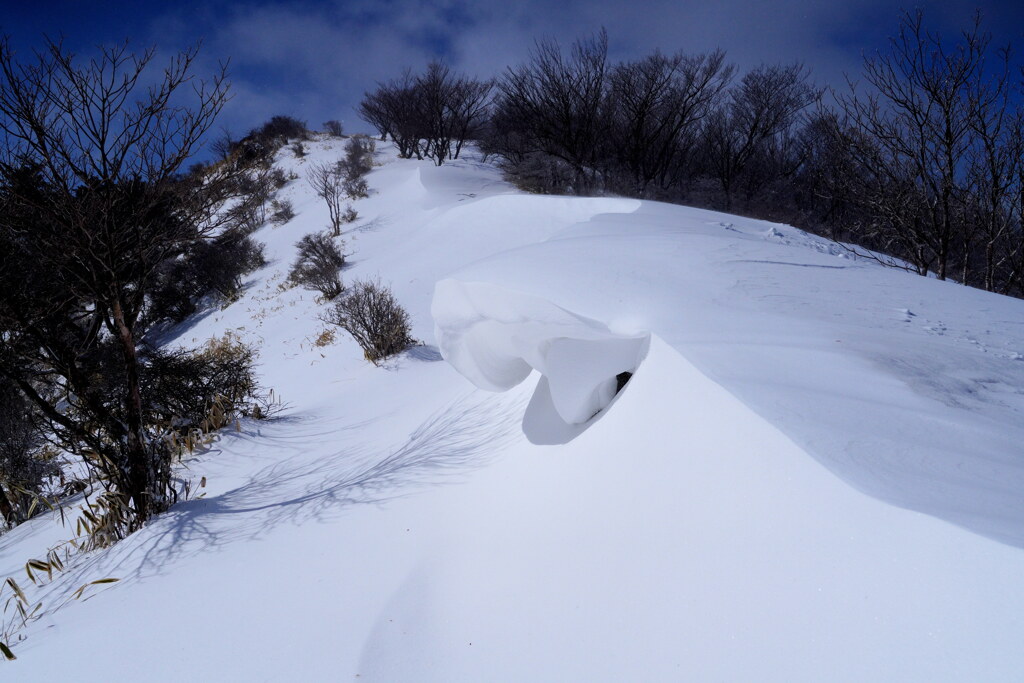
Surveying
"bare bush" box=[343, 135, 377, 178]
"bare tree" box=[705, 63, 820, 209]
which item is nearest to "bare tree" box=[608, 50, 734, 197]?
"bare tree" box=[705, 63, 820, 209]

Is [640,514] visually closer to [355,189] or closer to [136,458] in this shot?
[136,458]

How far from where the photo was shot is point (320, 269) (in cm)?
1381

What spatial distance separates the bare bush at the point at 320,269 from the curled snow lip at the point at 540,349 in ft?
33.4

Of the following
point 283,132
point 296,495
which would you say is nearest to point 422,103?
point 283,132

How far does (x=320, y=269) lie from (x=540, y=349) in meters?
12.7

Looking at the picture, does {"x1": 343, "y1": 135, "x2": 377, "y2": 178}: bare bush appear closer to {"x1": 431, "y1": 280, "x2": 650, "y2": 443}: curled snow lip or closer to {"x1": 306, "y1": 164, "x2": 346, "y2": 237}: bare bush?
{"x1": 306, "y1": 164, "x2": 346, "y2": 237}: bare bush

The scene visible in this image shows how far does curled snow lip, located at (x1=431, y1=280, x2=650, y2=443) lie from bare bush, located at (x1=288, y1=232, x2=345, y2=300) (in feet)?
33.4

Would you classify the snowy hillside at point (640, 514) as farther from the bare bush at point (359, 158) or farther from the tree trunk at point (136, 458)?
the bare bush at point (359, 158)

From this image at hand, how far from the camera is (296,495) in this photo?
3.56 meters

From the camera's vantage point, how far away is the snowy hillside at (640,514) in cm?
99

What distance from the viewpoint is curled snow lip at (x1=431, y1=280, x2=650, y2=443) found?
2.29m

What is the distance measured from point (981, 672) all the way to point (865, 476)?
1.46ft

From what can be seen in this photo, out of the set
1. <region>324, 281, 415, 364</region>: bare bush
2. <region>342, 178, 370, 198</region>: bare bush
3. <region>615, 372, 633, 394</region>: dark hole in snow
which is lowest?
<region>324, 281, 415, 364</region>: bare bush

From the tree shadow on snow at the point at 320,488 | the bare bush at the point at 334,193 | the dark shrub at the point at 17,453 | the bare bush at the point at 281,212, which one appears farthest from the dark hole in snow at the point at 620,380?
the bare bush at the point at 281,212
